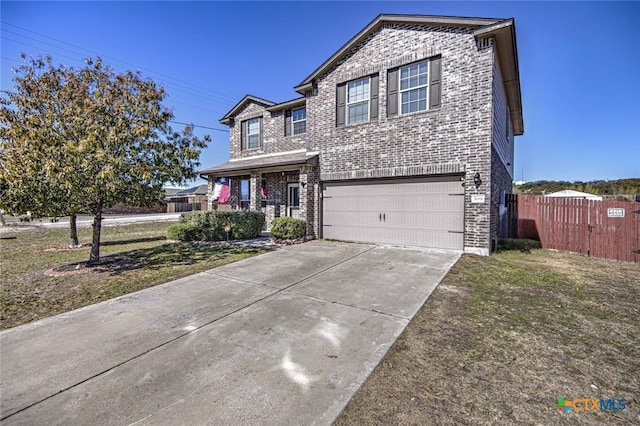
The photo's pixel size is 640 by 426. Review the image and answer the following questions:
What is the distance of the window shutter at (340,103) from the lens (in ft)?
36.6

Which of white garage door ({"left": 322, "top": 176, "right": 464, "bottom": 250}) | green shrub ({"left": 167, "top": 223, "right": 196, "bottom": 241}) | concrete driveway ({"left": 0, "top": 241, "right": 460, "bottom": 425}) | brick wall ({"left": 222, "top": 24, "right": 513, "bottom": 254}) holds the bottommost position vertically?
concrete driveway ({"left": 0, "top": 241, "right": 460, "bottom": 425})

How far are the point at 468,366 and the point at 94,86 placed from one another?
10303mm

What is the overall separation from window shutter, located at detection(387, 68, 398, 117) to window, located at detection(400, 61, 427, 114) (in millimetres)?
173

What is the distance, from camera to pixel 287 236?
11.0m

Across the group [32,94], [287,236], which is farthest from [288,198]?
[32,94]

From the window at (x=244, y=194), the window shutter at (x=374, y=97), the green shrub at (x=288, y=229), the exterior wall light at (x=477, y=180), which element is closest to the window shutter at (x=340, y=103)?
the window shutter at (x=374, y=97)

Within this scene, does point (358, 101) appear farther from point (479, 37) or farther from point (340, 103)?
point (479, 37)

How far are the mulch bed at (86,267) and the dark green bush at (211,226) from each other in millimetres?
3365

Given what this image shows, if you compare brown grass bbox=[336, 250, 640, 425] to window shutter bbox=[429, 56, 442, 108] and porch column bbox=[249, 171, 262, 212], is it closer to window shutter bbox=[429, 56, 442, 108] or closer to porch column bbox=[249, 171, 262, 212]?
window shutter bbox=[429, 56, 442, 108]

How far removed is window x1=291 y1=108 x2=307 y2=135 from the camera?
44.9 ft

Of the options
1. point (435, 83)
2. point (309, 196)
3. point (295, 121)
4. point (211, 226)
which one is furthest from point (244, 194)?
point (435, 83)

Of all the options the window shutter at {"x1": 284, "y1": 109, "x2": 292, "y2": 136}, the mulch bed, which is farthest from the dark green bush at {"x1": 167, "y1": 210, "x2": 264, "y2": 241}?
the window shutter at {"x1": 284, "y1": 109, "x2": 292, "y2": 136}

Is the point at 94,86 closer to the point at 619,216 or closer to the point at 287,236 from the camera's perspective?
the point at 287,236

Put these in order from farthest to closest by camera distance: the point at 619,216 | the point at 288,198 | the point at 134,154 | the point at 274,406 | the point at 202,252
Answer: the point at 288,198, the point at 202,252, the point at 619,216, the point at 134,154, the point at 274,406
